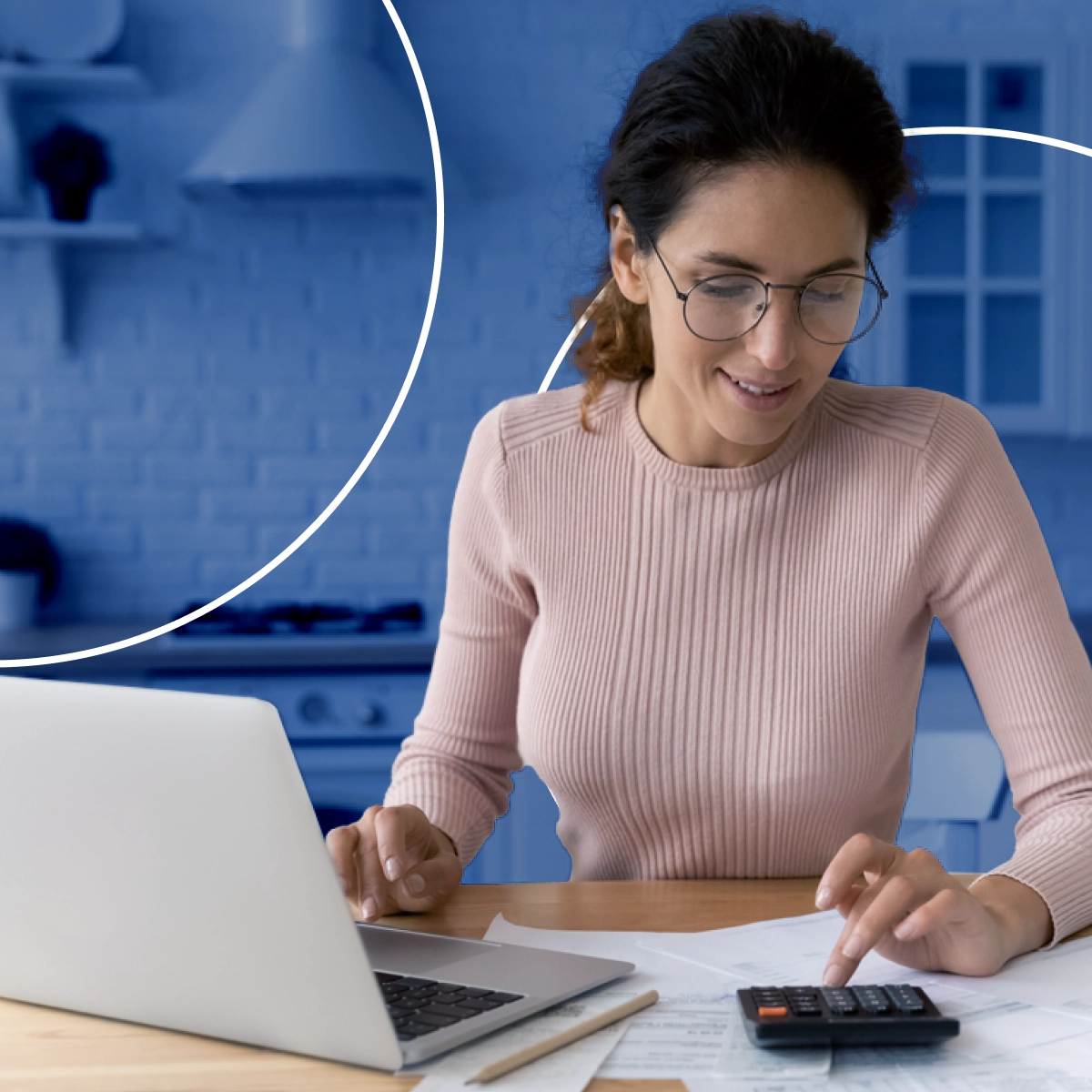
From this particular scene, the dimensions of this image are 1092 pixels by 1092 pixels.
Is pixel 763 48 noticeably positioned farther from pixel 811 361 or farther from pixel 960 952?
pixel 960 952

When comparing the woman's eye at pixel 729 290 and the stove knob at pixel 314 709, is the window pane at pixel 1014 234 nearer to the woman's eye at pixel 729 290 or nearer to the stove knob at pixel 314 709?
the stove knob at pixel 314 709

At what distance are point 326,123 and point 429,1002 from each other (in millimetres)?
2622

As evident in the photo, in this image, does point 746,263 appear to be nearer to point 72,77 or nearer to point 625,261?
point 625,261

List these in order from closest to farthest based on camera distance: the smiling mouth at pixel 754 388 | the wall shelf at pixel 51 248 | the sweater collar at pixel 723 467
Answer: the smiling mouth at pixel 754 388, the sweater collar at pixel 723 467, the wall shelf at pixel 51 248

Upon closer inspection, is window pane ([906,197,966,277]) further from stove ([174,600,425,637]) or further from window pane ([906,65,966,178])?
stove ([174,600,425,637])

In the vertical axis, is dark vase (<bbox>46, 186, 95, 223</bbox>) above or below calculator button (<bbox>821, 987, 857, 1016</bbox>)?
above

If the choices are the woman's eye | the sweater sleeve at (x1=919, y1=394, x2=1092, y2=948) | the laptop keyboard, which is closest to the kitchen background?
the sweater sleeve at (x1=919, y1=394, x2=1092, y2=948)

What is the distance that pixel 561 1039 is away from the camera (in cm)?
75

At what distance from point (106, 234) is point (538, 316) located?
1.03 meters

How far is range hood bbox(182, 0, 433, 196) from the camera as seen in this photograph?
3.05m

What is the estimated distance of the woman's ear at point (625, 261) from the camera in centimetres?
125

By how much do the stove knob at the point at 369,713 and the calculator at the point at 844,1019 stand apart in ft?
6.90

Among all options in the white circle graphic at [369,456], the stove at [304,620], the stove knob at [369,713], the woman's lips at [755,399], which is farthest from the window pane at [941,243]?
the woman's lips at [755,399]

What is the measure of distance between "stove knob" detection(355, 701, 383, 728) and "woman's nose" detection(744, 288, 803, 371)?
1.87 meters
